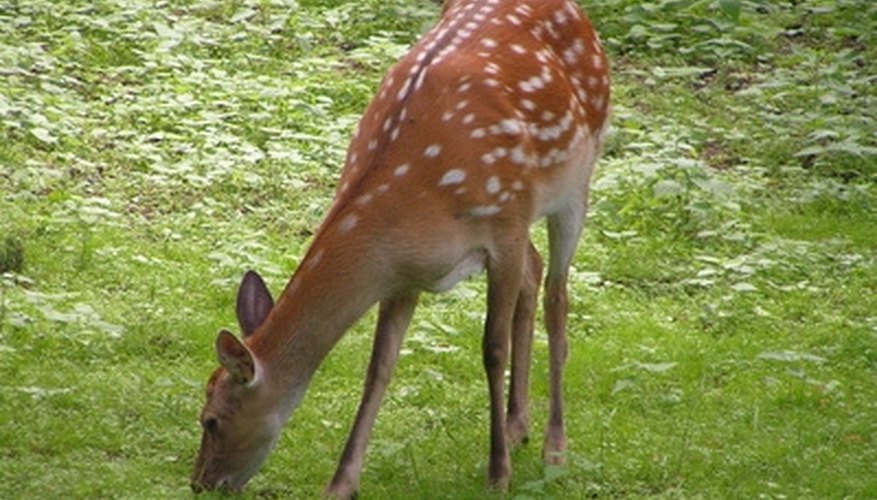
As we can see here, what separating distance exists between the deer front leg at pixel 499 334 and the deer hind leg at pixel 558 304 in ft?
1.23

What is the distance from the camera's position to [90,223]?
9367mm

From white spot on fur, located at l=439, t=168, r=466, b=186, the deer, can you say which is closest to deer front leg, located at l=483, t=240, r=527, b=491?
the deer

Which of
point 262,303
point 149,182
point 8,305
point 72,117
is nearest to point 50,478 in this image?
point 262,303

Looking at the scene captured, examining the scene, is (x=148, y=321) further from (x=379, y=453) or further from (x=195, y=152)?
(x=195, y=152)

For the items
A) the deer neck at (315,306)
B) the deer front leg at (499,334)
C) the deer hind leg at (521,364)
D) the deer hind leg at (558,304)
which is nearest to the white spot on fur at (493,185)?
the deer front leg at (499,334)

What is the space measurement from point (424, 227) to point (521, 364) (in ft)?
3.84

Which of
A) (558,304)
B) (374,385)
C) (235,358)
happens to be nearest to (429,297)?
(558,304)

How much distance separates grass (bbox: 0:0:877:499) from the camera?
280 inches

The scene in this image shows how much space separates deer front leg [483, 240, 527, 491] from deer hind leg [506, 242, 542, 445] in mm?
505

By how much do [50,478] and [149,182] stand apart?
3.69 meters

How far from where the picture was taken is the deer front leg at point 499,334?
6648 millimetres

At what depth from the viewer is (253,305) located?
6520mm

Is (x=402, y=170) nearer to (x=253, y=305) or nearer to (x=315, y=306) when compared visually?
(x=315, y=306)

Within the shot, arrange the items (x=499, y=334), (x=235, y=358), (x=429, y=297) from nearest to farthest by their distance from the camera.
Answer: (x=235, y=358), (x=499, y=334), (x=429, y=297)
